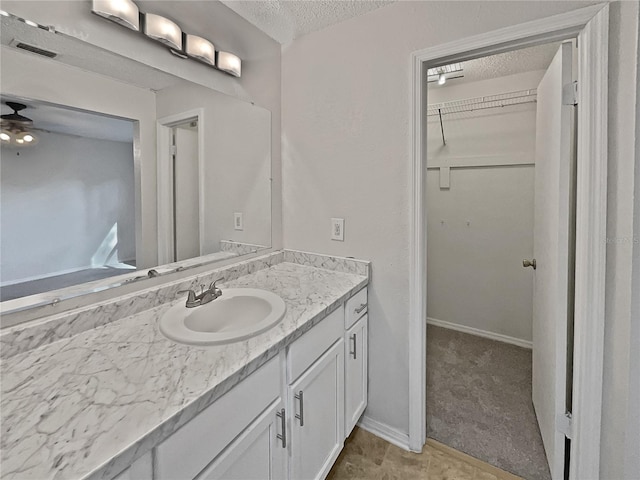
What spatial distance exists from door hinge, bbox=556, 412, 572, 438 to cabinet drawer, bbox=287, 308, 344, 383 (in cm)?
97

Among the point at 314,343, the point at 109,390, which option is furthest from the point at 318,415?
the point at 109,390

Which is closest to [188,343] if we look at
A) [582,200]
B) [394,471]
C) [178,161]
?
[178,161]

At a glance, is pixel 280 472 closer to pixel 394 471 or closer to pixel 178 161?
pixel 394 471

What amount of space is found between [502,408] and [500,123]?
2.17 m

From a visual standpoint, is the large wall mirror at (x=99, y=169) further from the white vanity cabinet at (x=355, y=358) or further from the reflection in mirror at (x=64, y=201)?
the white vanity cabinet at (x=355, y=358)

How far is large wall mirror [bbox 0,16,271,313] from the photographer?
85 cm

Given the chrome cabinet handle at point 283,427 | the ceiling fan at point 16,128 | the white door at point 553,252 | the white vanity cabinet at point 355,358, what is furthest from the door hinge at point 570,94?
the ceiling fan at point 16,128

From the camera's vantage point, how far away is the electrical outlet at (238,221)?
157cm

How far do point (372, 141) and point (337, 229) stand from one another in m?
0.49

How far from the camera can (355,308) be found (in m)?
1.41

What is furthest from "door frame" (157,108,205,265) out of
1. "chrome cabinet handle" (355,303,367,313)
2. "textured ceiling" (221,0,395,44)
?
"chrome cabinet handle" (355,303,367,313)

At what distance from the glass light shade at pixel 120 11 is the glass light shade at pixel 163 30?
1.5 inches

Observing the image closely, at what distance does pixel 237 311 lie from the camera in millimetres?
1258

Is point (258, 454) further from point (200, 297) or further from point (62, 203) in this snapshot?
point (62, 203)
